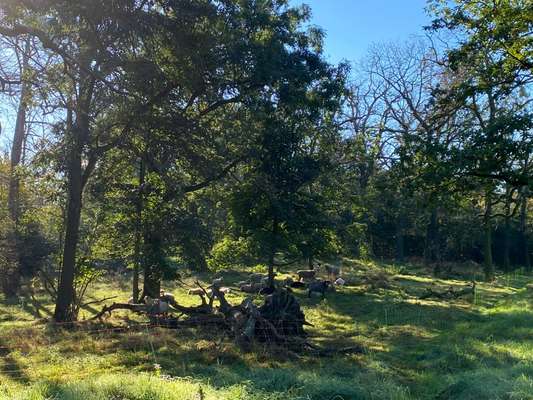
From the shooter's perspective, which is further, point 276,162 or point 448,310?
point 276,162

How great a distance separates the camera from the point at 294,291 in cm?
1983

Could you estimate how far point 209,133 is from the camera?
13516 millimetres

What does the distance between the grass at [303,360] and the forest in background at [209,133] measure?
2682 mm

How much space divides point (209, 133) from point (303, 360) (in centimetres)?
650

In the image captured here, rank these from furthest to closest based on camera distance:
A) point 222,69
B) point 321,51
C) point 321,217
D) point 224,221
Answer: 1. point 224,221
2. point 321,217
3. point 321,51
4. point 222,69

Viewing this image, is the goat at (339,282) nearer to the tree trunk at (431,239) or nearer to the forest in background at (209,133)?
the forest in background at (209,133)

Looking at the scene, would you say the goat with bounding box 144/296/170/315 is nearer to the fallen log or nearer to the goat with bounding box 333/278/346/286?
the fallen log

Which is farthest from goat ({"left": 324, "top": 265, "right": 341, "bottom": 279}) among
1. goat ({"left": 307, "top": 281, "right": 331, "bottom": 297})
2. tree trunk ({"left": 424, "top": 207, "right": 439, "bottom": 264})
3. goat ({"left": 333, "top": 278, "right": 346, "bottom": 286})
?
tree trunk ({"left": 424, "top": 207, "right": 439, "bottom": 264})

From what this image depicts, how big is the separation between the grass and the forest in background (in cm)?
268

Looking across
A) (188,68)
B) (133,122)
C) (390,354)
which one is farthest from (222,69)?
(390,354)

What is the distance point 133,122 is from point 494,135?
8.69 meters

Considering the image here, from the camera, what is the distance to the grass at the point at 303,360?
6.02m

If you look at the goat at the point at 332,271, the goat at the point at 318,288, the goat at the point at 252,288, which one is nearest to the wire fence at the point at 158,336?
the goat at the point at 318,288

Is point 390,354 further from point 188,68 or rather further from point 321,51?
point 321,51
